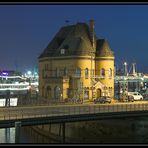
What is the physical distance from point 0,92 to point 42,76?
31749 mm

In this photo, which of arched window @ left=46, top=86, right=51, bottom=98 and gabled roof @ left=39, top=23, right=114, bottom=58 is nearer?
gabled roof @ left=39, top=23, right=114, bottom=58

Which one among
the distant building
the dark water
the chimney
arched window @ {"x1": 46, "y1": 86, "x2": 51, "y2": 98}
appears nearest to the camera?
the dark water

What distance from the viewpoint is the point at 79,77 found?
85.9 meters

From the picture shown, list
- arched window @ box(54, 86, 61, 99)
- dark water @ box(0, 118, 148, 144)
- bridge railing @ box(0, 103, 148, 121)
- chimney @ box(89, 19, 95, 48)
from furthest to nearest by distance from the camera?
chimney @ box(89, 19, 95, 48) → arched window @ box(54, 86, 61, 99) → dark water @ box(0, 118, 148, 144) → bridge railing @ box(0, 103, 148, 121)

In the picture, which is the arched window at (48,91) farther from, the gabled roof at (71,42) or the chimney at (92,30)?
the chimney at (92,30)

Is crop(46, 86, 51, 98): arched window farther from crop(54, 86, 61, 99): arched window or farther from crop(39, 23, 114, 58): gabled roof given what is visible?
crop(39, 23, 114, 58): gabled roof

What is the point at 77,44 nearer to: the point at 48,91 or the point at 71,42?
the point at 71,42

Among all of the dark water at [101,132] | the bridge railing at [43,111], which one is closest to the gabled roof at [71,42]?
the dark water at [101,132]

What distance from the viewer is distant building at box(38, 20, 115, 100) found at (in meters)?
85.5

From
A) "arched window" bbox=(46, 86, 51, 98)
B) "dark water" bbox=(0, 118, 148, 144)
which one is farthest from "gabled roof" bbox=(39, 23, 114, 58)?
"dark water" bbox=(0, 118, 148, 144)

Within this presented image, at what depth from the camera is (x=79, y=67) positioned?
85.4 metres

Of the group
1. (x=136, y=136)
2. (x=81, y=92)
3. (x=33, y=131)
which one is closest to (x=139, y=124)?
(x=136, y=136)

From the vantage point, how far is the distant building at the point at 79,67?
85500 millimetres

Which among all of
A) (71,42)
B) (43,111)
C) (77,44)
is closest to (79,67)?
(77,44)
